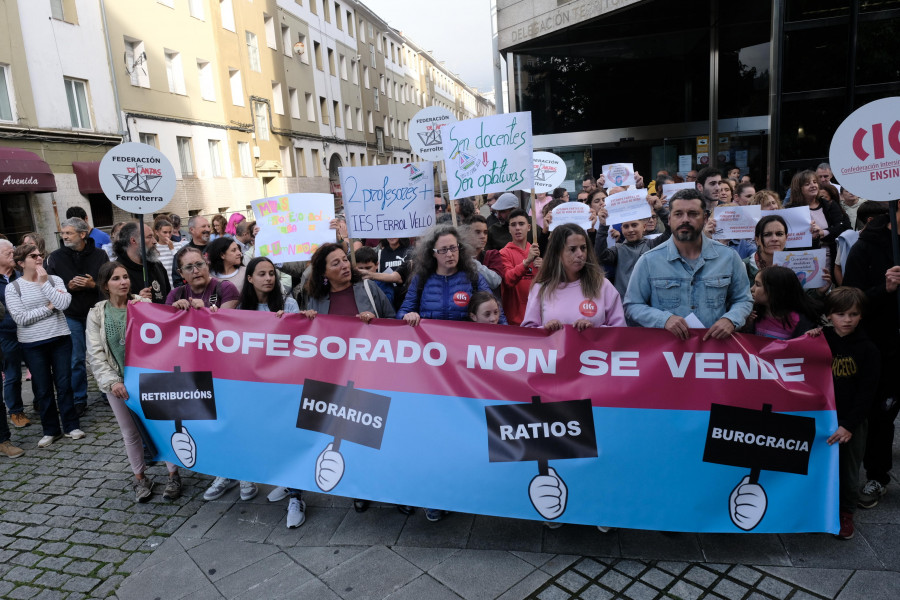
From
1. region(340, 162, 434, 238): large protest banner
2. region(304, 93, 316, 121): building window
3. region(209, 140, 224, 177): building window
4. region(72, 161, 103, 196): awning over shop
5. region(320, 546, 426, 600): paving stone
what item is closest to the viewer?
region(320, 546, 426, 600): paving stone

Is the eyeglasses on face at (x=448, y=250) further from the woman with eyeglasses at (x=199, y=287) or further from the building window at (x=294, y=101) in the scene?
the building window at (x=294, y=101)

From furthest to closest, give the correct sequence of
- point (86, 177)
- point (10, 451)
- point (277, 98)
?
1. point (277, 98)
2. point (86, 177)
3. point (10, 451)

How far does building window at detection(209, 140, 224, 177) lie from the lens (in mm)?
25438

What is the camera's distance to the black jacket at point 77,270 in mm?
6316

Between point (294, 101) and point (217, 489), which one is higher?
point (294, 101)

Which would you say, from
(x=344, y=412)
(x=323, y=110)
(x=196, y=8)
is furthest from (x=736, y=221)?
(x=323, y=110)

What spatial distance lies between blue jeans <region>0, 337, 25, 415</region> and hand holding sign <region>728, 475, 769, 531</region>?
6.63 m

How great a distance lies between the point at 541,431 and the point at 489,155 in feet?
8.54

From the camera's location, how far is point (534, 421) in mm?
3516

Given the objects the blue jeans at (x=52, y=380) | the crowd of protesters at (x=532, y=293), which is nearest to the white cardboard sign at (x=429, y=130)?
the crowd of protesters at (x=532, y=293)

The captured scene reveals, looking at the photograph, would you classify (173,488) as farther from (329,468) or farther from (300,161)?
(300,161)

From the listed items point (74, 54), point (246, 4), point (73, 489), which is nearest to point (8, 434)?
point (73, 489)

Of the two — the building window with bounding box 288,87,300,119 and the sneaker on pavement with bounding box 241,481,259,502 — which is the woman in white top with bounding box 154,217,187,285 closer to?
the sneaker on pavement with bounding box 241,481,259,502

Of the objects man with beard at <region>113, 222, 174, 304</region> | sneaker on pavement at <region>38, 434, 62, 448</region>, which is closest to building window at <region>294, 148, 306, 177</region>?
A: man with beard at <region>113, 222, 174, 304</region>
